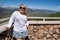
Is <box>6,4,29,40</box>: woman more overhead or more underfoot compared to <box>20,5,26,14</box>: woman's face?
more underfoot

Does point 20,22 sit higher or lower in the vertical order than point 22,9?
lower

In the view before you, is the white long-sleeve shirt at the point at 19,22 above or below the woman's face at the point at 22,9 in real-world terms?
below

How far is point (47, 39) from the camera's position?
6082mm

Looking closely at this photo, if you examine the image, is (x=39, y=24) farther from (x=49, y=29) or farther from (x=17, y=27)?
(x=17, y=27)

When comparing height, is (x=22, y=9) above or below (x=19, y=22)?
above

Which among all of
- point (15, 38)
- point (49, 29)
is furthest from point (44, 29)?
point (15, 38)

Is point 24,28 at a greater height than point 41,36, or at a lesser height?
greater

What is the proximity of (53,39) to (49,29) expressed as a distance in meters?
0.37

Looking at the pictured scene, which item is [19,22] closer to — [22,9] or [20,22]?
[20,22]

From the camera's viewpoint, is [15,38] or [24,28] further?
[15,38]

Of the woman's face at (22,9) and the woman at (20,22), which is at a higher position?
the woman's face at (22,9)

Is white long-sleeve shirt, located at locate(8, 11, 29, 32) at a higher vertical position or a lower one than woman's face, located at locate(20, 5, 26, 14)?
lower

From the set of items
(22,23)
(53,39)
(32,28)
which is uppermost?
(22,23)

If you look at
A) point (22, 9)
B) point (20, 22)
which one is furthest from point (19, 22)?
point (22, 9)
